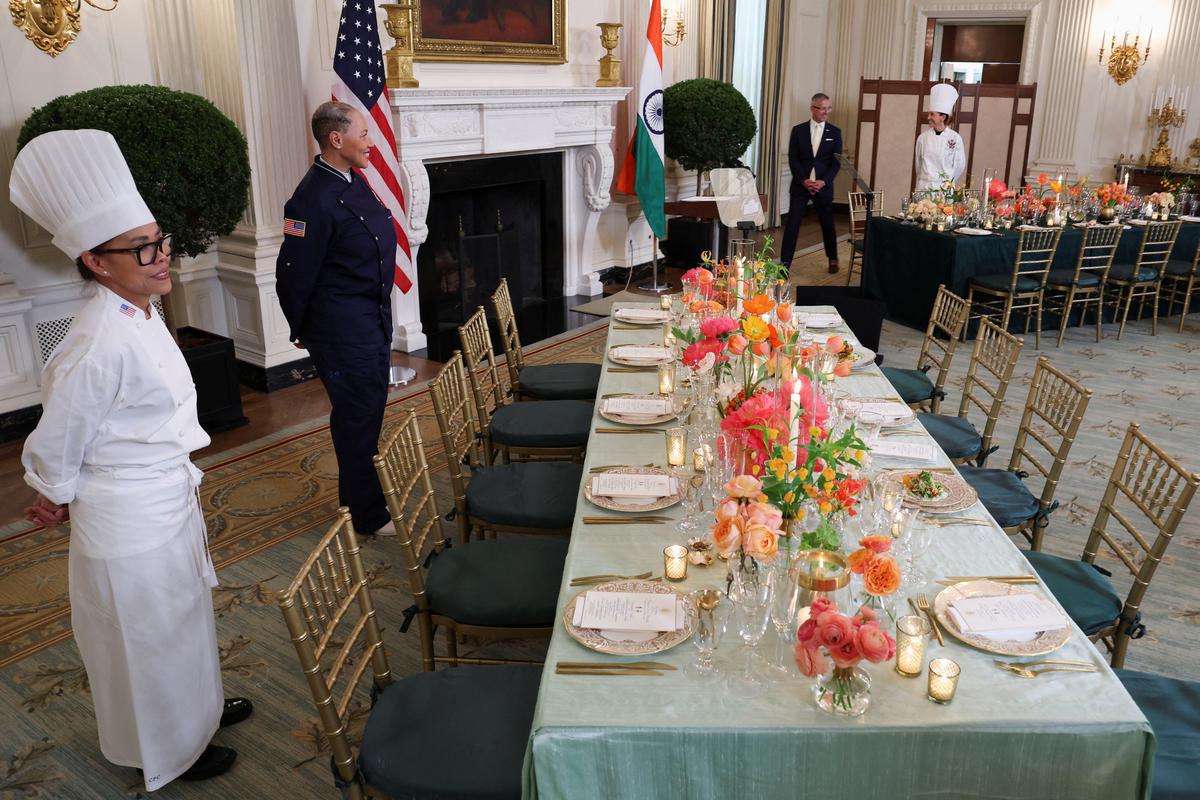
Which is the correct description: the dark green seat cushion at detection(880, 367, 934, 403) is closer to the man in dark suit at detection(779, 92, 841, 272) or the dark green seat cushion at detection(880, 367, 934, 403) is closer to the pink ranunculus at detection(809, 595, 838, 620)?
the pink ranunculus at detection(809, 595, 838, 620)

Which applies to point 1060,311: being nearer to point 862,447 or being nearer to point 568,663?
point 862,447

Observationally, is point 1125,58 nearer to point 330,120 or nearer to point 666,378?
point 666,378

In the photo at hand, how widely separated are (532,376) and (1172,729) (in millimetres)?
2954

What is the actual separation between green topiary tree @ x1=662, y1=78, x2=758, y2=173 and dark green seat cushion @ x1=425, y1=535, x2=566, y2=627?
610cm

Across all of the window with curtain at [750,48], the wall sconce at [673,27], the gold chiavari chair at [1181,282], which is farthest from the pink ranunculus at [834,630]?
the window with curtain at [750,48]

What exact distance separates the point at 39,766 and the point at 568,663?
1.76m

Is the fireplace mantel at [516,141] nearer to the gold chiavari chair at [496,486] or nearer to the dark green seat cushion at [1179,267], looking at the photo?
the gold chiavari chair at [496,486]

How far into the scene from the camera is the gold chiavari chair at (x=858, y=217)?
25.8 ft

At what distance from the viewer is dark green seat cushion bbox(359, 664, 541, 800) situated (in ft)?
6.03

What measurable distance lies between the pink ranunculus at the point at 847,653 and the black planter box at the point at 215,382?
4.09 meters

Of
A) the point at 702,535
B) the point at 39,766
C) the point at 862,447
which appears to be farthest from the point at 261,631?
the point at 862,447

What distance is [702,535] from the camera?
227 cm

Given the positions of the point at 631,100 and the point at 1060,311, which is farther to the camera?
the point at 631,100

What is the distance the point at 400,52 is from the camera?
18.5ft
